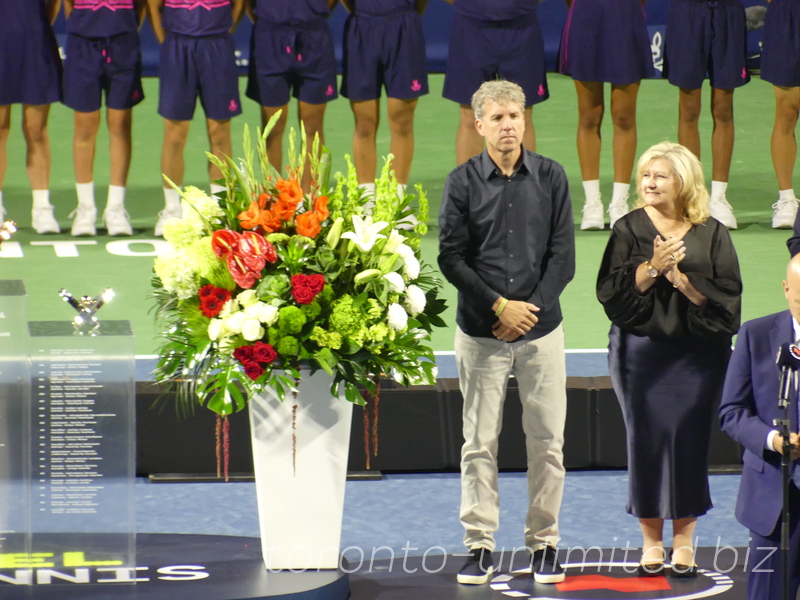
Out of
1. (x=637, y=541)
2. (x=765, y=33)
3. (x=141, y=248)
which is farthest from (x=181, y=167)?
(x=637, y=541)

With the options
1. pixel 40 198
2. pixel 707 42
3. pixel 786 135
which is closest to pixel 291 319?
pixel 40 198

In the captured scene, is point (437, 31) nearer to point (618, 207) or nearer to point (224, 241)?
point (618, 207)

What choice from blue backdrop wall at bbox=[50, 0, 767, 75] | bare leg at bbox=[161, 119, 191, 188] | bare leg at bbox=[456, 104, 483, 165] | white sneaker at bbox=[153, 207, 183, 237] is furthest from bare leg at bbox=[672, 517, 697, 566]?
blue backdrop wall at bbox=[50, 0, 767, 75]

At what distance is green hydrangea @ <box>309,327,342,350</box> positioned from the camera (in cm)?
434

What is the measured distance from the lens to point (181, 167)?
8289 millimetres

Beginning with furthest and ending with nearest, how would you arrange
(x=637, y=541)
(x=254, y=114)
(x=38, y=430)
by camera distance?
(x=254, y=114) < (x=637, y=541) < (x=38, y=430)

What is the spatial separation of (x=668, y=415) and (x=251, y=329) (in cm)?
140

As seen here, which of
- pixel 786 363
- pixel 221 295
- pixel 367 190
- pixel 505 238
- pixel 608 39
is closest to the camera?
pixel 786 363

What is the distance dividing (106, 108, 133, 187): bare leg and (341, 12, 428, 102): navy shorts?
124 cm

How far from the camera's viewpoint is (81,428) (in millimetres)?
4320

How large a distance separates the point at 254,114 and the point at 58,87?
134 inches

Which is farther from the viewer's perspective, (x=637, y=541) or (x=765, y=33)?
(x=765, y=33)

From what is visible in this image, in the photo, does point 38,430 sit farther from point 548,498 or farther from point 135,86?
point 135,86

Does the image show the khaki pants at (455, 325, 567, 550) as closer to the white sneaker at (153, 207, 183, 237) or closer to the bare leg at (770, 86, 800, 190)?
the white sneaker at (153, 207, 183, 237)
